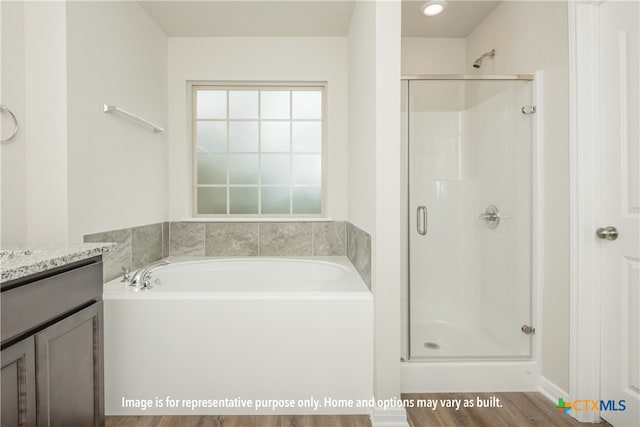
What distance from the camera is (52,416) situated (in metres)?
1.03

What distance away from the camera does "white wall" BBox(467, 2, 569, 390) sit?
1.83 metres

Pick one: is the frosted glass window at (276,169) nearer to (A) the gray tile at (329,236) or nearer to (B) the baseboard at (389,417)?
(A) the gray tile at (329,236)

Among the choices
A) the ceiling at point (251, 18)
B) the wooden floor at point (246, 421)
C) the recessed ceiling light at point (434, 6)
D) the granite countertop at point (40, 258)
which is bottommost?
the wooden floor at point (246, 421)

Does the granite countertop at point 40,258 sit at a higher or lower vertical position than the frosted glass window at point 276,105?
lower

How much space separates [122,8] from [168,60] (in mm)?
711

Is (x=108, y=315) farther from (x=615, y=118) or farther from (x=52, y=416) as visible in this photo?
(x=615, y=118)

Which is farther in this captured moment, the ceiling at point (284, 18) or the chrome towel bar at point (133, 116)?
the ceiling at point (284, 18)

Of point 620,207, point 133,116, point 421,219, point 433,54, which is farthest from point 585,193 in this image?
point 133,116

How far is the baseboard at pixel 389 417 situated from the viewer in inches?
66.7

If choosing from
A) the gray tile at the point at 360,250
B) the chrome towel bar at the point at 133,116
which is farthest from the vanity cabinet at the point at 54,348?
the gray tile at the point at 360,250

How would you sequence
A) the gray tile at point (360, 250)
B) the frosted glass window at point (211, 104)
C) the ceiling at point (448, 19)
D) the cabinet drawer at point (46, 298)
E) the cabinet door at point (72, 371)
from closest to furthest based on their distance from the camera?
the cabinet drawer at point (46, 298) → the cabinet door at point (72, 371) → the gray tile at point (360, 250) → the ceiling at point (448, 19) → the frosted glass window at point (211, 104)

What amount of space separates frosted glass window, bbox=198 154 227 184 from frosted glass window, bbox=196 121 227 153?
0.05m

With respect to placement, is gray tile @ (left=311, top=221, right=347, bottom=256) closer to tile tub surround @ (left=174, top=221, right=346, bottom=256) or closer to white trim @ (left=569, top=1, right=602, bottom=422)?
tile tub surround @ (left=174, top=221, right=346, bottom=256)

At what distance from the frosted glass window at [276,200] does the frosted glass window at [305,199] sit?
60mm
